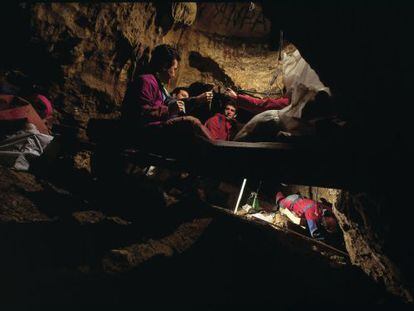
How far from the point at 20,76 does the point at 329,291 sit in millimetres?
7172

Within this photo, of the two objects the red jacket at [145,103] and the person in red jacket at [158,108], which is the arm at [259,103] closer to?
the person in red jacket at [158,108]

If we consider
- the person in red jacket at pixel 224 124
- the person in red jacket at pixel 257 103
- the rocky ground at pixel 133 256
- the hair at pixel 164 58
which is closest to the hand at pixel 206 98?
the person in red jacket at pixel 257 103

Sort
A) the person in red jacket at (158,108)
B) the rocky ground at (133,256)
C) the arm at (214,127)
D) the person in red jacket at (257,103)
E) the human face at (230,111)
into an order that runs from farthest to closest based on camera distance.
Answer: the human face at (230,111) → the arm at (214,127) → the person in red jacket at (257,103) → the person in red jacket at (158,108) → the rocky ground at (133,256)

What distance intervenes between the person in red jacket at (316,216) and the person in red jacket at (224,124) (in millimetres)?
3277

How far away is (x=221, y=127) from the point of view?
562cm

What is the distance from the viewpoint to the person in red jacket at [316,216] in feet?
22.8

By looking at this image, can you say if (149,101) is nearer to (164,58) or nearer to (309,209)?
(164,58)

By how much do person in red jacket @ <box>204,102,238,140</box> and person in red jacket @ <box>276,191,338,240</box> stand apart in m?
3.28

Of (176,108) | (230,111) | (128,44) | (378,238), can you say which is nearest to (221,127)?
(230,111)

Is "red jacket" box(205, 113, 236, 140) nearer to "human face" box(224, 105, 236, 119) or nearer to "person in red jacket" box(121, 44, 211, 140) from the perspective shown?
"human face" box(224, 105, 236, 119)

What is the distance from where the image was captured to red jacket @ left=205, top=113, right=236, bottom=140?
5434mm

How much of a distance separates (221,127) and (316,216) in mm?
3729

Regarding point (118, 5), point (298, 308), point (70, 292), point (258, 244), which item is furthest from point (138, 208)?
point (118, 5)

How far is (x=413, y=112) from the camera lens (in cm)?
213
